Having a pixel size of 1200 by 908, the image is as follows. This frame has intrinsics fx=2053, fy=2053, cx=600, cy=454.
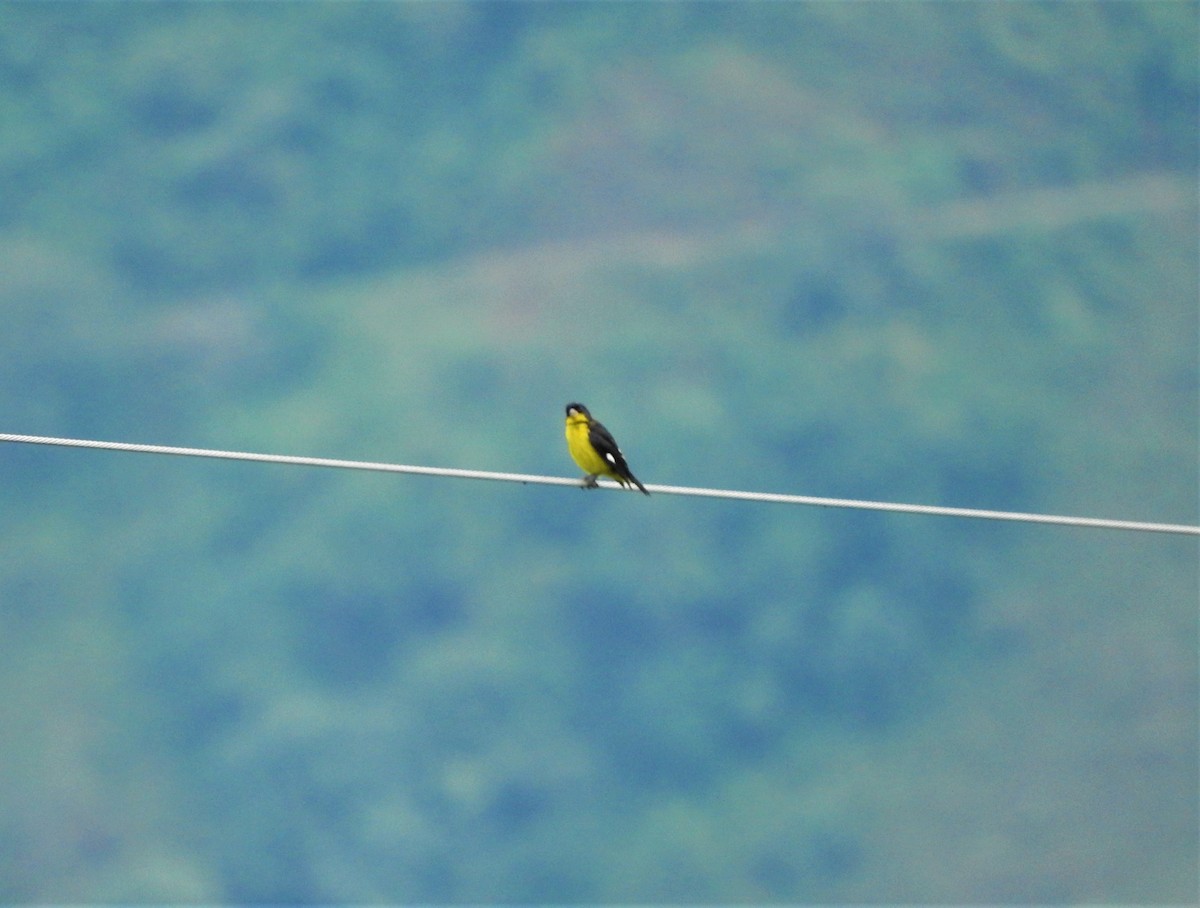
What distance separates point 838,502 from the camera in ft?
49.8

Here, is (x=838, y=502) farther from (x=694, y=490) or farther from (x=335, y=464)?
(x=335, y=464)

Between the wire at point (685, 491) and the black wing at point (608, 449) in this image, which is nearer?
the wire at point (685, 491)

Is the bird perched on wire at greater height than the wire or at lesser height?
greater

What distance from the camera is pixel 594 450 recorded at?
19.1 m

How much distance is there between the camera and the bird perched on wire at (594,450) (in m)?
18.9

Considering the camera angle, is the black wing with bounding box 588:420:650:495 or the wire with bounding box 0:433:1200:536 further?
the black wing with bounding box 588:420:650:495

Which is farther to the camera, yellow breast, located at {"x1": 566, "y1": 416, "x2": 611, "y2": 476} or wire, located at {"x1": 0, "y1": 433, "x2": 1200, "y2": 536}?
yellow breast, located at {"x1": 566, "y1": 416, "x2": 611, "y2": 476}

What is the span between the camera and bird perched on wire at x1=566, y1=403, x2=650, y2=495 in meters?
18.9

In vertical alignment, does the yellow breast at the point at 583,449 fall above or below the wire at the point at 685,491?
above

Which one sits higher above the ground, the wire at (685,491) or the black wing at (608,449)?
the black wing at (608,449)

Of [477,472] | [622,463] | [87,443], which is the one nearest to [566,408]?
[622,463]

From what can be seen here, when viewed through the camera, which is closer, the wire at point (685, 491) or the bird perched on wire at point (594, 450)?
the wire at point (685, 491)

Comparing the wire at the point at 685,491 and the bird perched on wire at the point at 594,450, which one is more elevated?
the bird perched on wire at the point at 594,450

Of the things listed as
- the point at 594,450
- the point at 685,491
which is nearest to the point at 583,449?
the point at 594,450
